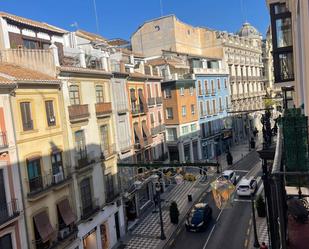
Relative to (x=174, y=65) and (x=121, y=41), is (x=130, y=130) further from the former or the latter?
(x=121, y=41)

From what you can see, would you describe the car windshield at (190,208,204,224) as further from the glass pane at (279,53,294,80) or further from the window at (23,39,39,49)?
the window at (23,39,39,49)

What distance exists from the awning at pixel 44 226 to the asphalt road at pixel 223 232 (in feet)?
29.8

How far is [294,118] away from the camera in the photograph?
18.6 ft

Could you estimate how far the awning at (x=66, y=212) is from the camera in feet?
72.4

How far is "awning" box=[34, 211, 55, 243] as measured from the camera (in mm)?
19994

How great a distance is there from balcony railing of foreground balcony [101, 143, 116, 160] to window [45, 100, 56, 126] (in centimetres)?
610

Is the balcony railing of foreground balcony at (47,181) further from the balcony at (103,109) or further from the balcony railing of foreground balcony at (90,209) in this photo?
the balcony at (103,109)

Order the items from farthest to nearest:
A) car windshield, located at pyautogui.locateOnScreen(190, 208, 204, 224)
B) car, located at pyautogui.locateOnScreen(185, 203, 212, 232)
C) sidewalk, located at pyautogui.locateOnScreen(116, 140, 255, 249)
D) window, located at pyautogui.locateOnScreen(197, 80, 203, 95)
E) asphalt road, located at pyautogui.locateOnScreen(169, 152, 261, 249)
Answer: window, located at pyautogui.locateOnScreen(197, 80, 203, 95) → car windshield, located at pyautogui.locateOnScreen(190, 208, 204, 224) → car, located at pyautogui.locateOnScreen(185, 203, 212, 232) → sidewalk, located at pyautogui.locateOnScreen(116, 140, 255, 249) → asphalt road, located at pyautogui.locateOnScreen(169, 152, 261, 249)

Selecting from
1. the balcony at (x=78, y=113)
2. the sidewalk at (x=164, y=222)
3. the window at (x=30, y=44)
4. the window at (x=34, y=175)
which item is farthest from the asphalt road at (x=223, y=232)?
the window at (x=30, y=44)

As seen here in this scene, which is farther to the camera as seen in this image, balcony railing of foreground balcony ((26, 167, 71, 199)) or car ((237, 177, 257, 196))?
car ((237, 177, 257, 196))

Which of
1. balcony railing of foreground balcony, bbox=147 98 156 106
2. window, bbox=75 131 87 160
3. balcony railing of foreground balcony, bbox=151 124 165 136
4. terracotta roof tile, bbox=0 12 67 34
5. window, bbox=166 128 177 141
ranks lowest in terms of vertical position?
window, bbox=166 128 177 141

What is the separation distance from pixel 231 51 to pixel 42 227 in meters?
53.4

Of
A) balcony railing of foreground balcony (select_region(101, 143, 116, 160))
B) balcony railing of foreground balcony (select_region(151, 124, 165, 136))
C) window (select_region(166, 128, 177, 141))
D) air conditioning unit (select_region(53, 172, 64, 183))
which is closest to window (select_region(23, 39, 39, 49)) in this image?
balcony railing of foreground balcony (select_region(101, 143, 116, 160))

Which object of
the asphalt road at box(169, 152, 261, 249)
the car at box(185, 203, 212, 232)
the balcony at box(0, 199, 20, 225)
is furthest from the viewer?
the car at box(185, 203, 212, 232)
